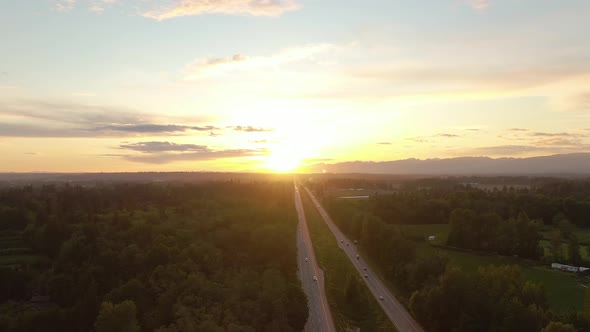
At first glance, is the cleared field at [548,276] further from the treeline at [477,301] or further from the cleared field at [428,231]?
the treeline at [477,301]

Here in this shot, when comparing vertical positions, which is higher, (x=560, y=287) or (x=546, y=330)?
(x=546, y=330)

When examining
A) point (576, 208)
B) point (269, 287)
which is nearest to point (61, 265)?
point (269, 287)

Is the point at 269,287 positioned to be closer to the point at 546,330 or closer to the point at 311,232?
the point at 546,330

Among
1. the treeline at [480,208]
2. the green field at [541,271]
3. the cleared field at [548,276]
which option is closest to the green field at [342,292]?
the cleared field at [548,276]

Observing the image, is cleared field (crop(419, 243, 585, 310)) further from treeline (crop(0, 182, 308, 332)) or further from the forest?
treeline (crop(0, 182, 308, 332))

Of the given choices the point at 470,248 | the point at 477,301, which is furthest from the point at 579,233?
the point at 477,301
